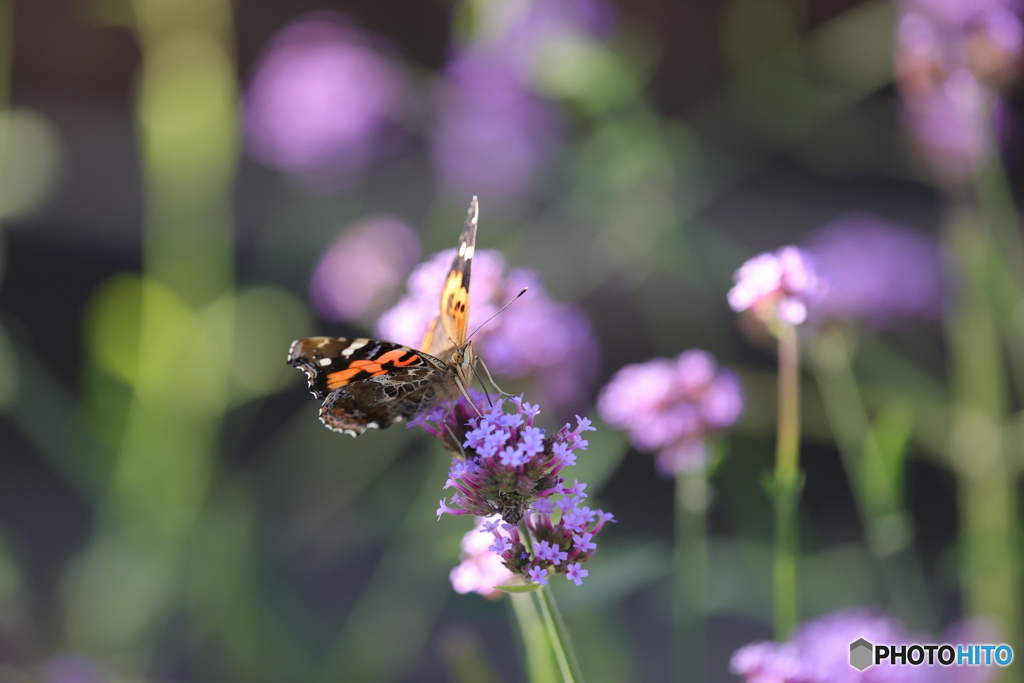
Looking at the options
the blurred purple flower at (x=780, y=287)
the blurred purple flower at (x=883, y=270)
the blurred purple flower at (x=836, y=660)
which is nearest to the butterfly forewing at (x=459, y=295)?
the blurred purple flower at (x=780, y=287)

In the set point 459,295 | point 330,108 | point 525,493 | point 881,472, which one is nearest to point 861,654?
point 881,472

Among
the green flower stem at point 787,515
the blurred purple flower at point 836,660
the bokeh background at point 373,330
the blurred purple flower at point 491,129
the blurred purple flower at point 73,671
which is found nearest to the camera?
the blurred purple flower at point 836,660

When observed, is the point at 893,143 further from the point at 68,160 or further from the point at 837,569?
the point at 68,160

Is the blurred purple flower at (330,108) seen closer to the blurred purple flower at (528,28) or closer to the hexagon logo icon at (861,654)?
the blurred purple flower at (528,28)

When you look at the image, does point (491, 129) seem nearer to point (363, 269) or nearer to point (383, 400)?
point (363, 269)

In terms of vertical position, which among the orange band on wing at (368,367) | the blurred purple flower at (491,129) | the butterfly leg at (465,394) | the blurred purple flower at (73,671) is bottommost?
the blurred purple flower at (73,671)

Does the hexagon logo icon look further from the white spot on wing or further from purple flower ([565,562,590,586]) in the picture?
the white spot on wing

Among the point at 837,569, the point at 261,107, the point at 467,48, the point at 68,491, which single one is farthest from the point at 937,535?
the point at 68,491
